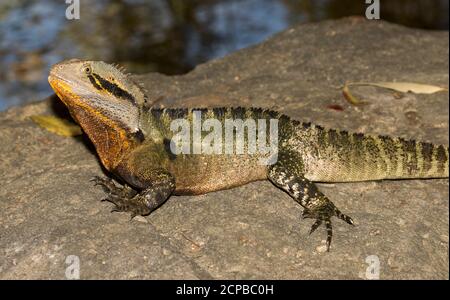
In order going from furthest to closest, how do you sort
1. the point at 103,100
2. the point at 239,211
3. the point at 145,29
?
the point at 145,29 < the point at 239,211 < the point at 103,100

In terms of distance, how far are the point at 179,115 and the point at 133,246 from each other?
128 centimetres

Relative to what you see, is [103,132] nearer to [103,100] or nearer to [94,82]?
[103,100]

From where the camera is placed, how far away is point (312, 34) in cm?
928

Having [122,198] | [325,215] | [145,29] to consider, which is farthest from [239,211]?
[145,29]

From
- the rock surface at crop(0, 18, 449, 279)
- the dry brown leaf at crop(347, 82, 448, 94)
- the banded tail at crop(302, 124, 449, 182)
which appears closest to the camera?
the rock surface at crop(0, 18, 449, 279)

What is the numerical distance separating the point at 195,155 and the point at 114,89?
871 millimetres

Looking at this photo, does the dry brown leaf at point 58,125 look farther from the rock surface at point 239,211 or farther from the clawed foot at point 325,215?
the clawed foot at point 325,215

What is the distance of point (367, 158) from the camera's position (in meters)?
6.15

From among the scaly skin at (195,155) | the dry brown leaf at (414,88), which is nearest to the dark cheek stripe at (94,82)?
the scaly skin at (195,155)

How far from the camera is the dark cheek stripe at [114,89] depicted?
17.7 ft

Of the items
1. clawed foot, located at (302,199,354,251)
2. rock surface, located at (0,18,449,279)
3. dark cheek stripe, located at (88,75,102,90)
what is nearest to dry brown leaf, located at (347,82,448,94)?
rock surface, located at (0,18,449,279)

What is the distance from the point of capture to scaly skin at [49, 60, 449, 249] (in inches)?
213

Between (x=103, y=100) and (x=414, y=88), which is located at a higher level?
(x=103, y=100)

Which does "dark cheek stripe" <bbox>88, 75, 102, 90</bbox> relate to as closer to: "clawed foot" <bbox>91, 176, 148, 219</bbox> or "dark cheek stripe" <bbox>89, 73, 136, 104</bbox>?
"dark cheek stripe" <bbox>89, 73, 136, 104</bbox>
